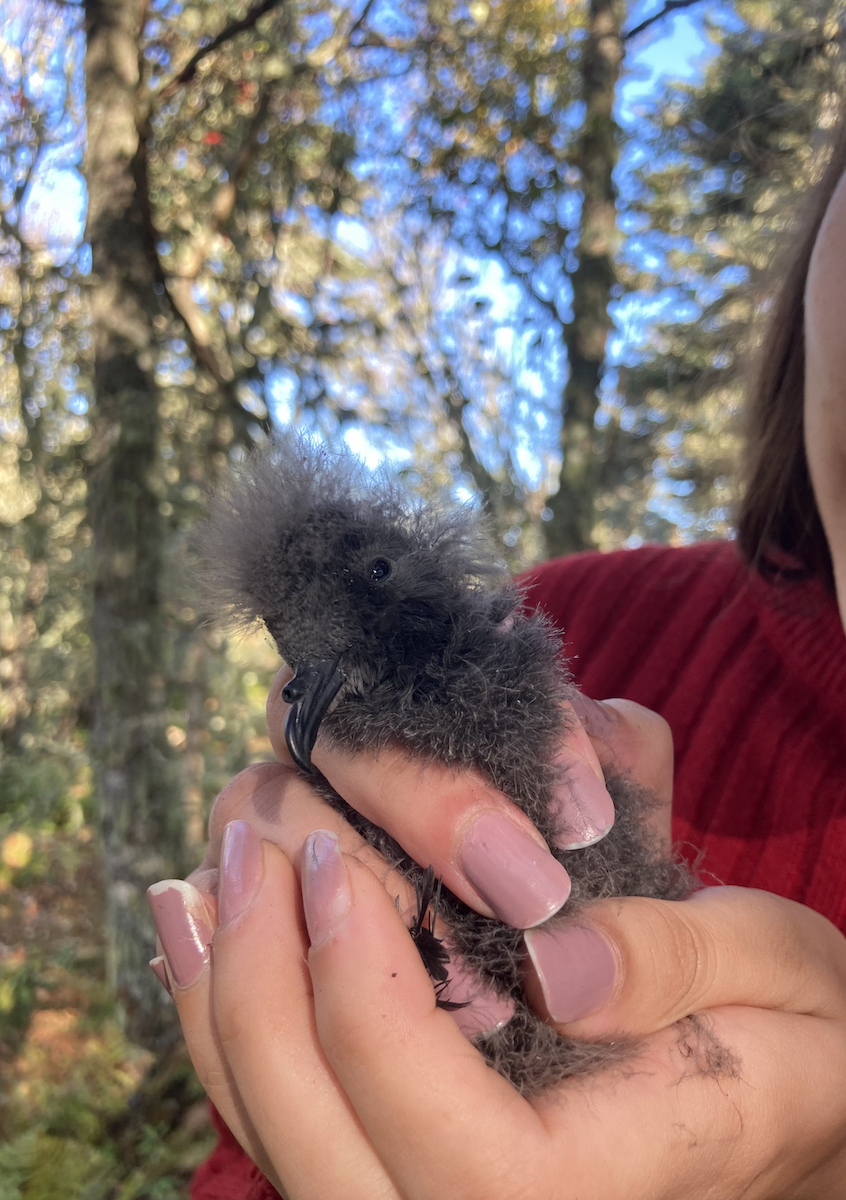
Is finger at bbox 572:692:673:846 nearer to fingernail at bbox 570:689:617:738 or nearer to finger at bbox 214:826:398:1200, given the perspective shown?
fingernail at bbox 570:689:617:738

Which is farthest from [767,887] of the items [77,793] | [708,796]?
[77,793]

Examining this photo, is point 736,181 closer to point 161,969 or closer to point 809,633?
point 809,633

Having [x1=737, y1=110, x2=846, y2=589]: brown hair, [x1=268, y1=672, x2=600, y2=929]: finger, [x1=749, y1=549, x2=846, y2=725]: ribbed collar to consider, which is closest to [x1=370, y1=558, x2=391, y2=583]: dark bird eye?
[x1=268, y1=672, x2=600, y2=929]: finger

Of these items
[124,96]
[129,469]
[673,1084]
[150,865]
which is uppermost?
[124,96]

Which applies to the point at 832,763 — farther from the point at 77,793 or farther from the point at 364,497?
the point at 77,793

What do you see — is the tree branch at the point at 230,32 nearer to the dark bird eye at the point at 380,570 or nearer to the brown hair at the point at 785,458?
the brown hair at the point at 785,458
